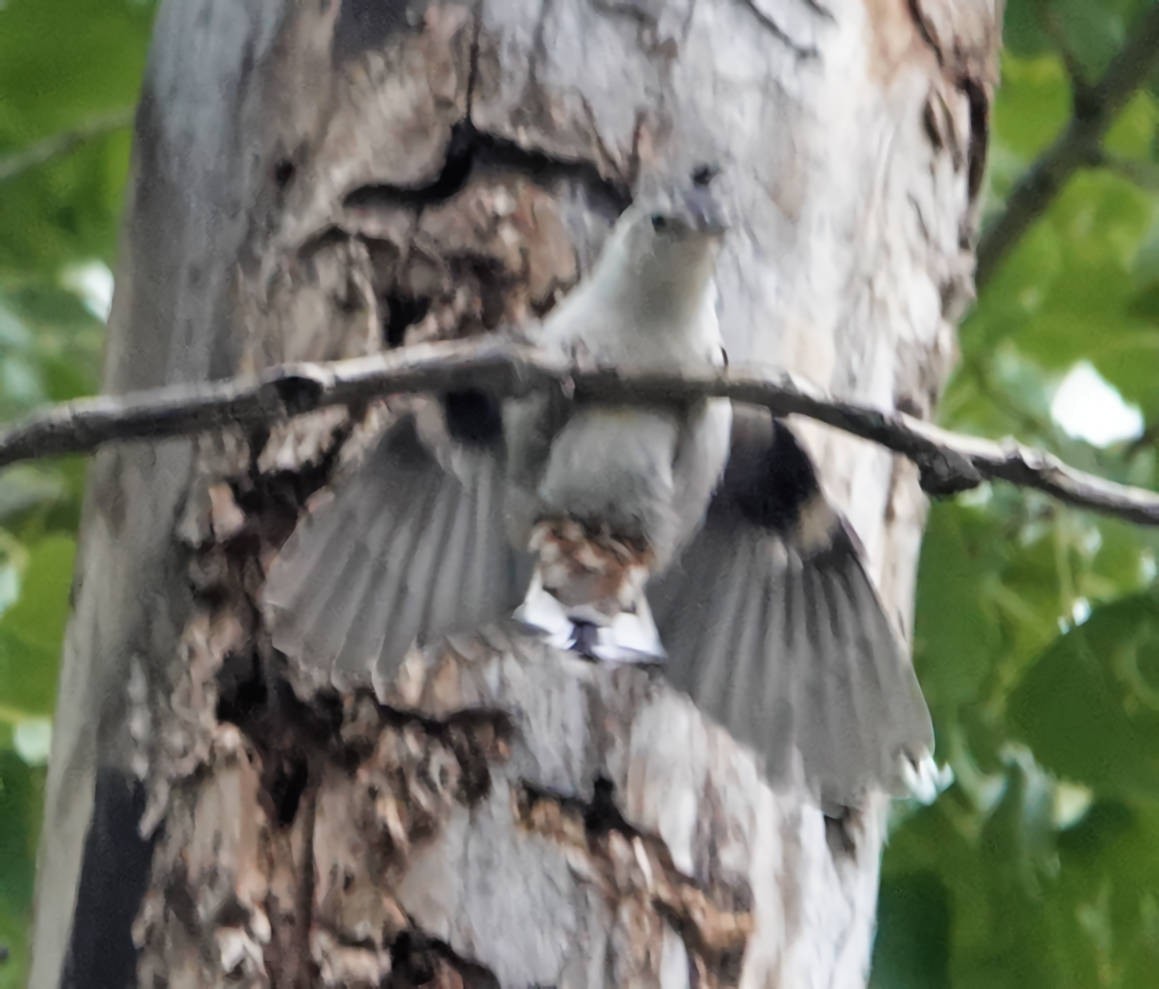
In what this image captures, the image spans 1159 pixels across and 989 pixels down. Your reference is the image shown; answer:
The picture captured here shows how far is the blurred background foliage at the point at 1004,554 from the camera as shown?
1.25 metres

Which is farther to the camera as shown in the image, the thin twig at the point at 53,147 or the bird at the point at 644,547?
the thin twig at the point at 53,147

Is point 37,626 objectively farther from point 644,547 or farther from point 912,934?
point 912,934

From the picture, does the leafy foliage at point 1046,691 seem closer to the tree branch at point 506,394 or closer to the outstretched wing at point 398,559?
the outstretched wing at point 398,559

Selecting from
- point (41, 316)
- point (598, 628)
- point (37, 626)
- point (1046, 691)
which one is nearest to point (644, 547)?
point (598, 628)

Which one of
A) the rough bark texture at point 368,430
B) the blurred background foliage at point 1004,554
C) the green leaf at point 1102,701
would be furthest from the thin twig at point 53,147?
the green leaf at point 1102,701

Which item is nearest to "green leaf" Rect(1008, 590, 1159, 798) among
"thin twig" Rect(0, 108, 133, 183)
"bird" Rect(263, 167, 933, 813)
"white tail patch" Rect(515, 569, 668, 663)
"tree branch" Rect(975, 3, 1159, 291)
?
"bird" Rect(263, 167, 933, 813)

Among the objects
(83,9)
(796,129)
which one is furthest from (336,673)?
(83,9)

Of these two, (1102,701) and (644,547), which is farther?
(1102,701)

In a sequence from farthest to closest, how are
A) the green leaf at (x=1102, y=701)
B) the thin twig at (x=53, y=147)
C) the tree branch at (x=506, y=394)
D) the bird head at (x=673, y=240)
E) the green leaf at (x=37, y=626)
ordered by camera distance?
the thin twig at (x=53, y=147) < the green leaf at (x=37, y=626) < the green leaf at (x=1102, y=701) < the bird head at (x=673, y=240) < the tree branch at (x=506, y=394)

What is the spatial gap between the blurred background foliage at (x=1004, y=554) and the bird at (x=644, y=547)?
0.31 metres

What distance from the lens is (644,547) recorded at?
0.97m

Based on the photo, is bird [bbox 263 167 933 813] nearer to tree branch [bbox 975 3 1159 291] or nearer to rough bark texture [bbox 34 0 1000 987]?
rough bark texture [bbox 34 0 1000 987]

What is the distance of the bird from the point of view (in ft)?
2.97

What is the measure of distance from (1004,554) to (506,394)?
1.03 metres
